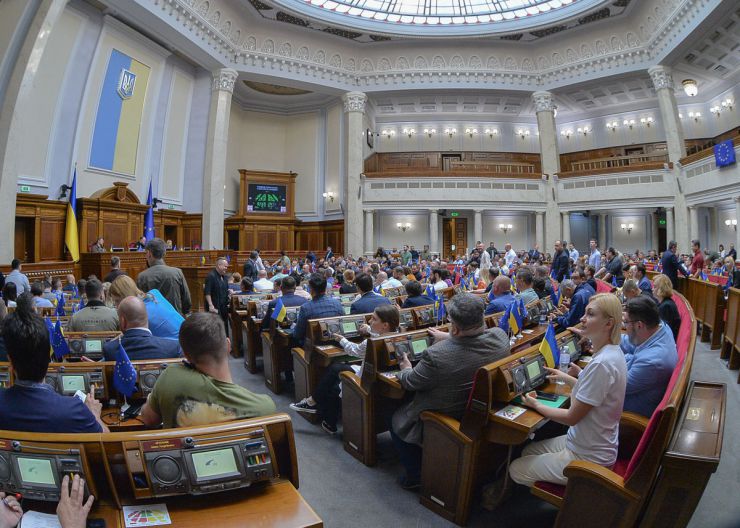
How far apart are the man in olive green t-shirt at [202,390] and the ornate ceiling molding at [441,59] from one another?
1495 centimetres

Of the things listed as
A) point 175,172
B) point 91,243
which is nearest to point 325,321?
point 91,243

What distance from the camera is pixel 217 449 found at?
61.2 inches

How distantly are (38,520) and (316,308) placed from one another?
321 cm

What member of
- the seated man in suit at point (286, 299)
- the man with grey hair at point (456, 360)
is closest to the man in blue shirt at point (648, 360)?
the man with grey hair at point (456, 360)

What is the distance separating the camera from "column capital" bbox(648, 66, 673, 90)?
53.7 feet

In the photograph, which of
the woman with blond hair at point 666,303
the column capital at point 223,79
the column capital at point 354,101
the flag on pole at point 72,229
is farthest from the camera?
the column capital at point 354,101

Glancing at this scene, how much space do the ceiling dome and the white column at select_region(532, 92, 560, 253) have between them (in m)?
3.17

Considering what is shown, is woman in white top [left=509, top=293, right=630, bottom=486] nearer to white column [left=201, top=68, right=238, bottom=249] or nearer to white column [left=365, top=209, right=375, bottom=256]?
white column [left=201, top=68, right=238, bottom=249]

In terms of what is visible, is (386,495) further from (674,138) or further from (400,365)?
(674,138)

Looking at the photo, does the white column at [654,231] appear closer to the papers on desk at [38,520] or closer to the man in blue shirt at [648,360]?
the man in blue shirt at [648,360]

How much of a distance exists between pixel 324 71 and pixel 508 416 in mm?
18344

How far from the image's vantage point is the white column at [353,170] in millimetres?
18875

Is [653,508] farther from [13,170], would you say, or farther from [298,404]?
[13,170]

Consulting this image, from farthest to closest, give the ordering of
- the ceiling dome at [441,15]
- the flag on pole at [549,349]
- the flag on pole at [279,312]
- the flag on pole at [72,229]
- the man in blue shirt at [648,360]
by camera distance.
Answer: the ceiling dome at [441,15] → the flag on pole at [72,229] → the flag on pole at [279,312] → the flag on pole at [549,349] → the man in blue shirt at [648,360]
